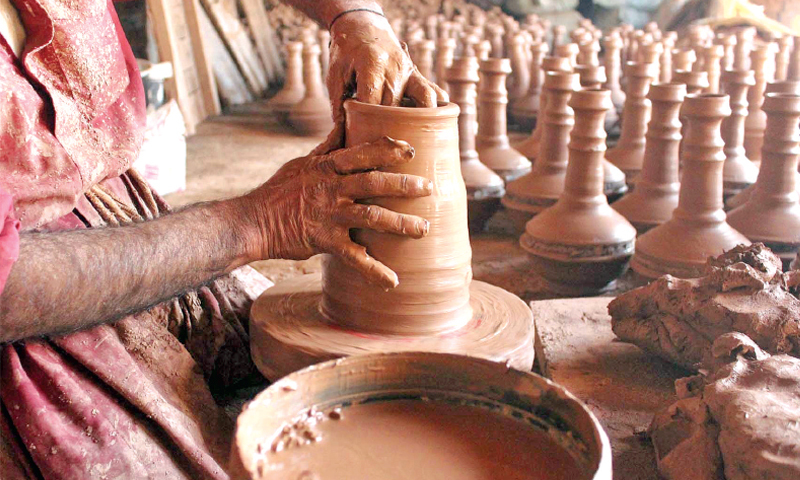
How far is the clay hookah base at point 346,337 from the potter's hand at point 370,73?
0.39 meters

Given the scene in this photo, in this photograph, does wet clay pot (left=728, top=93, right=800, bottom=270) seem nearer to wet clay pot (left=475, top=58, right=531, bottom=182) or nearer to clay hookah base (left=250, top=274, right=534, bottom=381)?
clay hookah base (left=250, top=274, right=534, bottom=381)

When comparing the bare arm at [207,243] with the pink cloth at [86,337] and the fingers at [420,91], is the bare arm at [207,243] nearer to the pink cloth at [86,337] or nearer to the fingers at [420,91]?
the pink cloth at [86,337]

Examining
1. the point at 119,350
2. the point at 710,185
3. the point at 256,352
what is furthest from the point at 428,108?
the point at 710,185

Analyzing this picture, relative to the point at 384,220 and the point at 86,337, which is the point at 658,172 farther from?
the point at 86,337

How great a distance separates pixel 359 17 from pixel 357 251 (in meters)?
0.66

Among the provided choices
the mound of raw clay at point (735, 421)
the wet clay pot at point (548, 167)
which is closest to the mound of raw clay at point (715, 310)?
the mound of raw clay at point (735, 421)

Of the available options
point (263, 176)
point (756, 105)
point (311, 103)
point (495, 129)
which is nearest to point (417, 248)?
point (495, 129)

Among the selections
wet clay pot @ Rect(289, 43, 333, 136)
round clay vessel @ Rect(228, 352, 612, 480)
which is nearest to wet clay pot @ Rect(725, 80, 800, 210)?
round clay vessel @ Rect(228, 352, 612, 480)

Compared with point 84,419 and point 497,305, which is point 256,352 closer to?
point 84,419

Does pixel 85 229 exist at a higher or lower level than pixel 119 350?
higher

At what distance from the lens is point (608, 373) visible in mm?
2109

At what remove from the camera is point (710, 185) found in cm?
279

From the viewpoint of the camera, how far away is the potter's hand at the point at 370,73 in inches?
71.7

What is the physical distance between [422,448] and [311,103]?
19.5 feet
